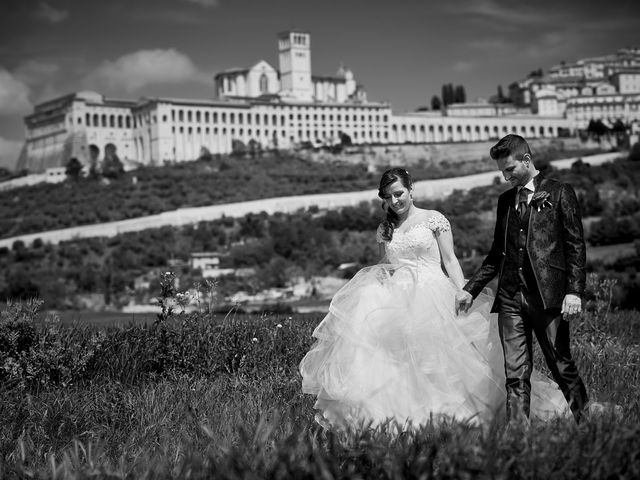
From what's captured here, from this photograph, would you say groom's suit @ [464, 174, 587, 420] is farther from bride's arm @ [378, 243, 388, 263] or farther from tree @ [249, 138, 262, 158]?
tree @ [249, 138, 262, 158]

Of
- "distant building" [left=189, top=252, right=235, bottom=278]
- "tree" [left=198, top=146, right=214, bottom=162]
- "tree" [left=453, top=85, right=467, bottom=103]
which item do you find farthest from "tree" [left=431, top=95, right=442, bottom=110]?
"distant building" [left=189, top=252, right=235, bottom=278]

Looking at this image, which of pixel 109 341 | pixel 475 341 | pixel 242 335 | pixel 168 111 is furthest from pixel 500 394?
pixel 168 111

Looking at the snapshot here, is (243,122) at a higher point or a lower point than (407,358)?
higher

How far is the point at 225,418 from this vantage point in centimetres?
476

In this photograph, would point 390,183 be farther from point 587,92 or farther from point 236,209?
point 587,92

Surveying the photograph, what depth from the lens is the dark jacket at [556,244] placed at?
4477 millimetres

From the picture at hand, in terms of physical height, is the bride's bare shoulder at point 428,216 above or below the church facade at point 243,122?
below

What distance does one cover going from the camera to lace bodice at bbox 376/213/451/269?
5133 millimetres

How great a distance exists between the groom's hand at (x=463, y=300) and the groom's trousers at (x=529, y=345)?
0.22 m

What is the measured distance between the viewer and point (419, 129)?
8875 centimetres

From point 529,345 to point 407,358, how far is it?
627 mm

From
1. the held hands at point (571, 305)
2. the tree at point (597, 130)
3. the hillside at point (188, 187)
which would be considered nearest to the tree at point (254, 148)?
the hillside at point (188, 187)

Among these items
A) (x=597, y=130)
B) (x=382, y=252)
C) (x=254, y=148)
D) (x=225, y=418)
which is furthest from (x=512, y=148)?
(x=597, y=130)

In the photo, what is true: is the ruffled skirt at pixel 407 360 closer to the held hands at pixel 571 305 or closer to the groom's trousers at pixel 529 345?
the groom's trousers at pixel 529 345
